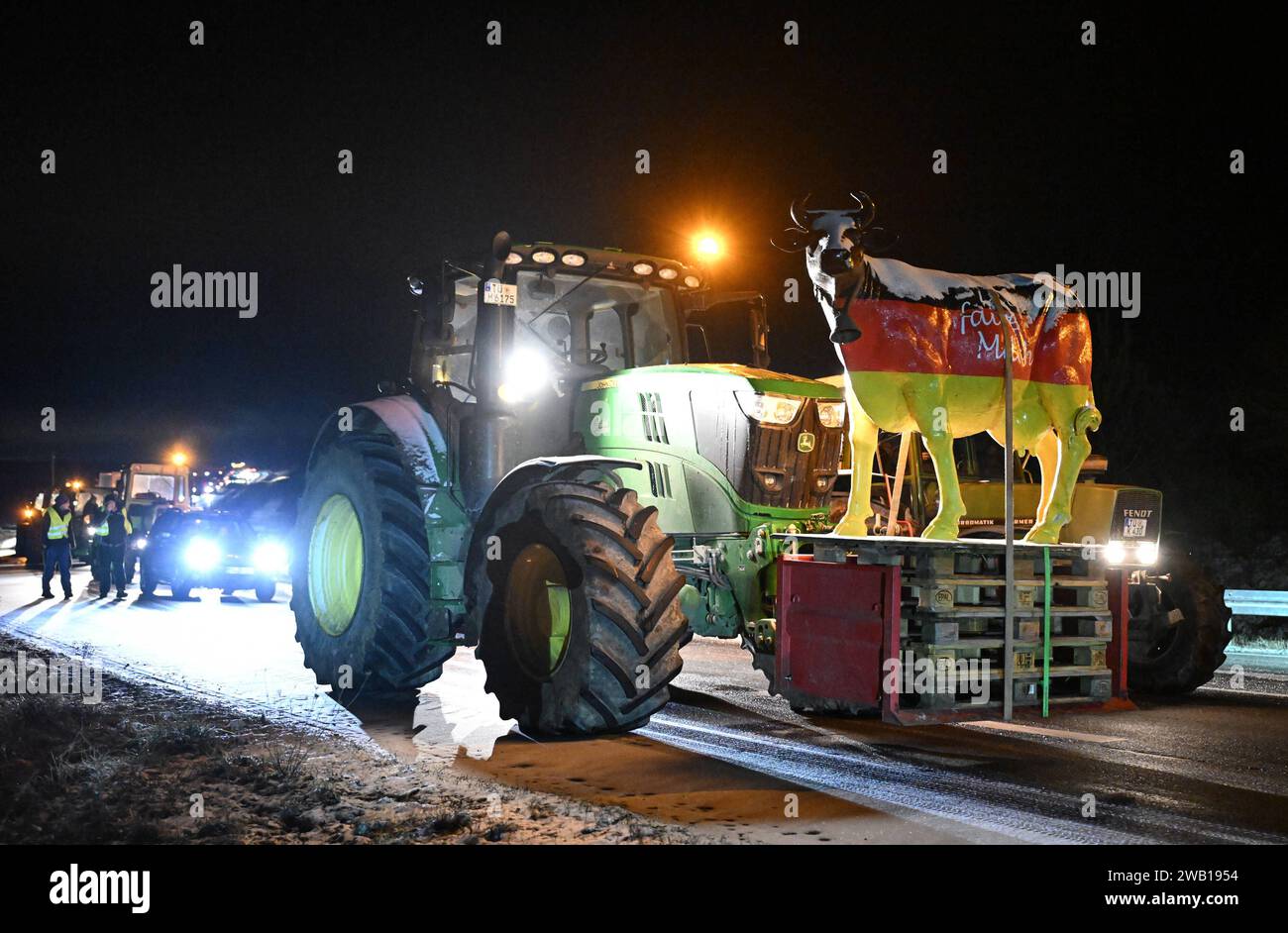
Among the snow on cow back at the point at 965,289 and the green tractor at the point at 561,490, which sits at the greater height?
the snow on cow back at the point at 965,289

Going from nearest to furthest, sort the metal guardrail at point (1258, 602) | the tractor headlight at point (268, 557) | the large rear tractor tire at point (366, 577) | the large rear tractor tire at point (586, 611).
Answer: the large rear tractor tire at point (586, 611), the large rear tractor tire at point (366, 577), the metal guardrail at point (1258, 602), the tractor headlight at point (268, 557)

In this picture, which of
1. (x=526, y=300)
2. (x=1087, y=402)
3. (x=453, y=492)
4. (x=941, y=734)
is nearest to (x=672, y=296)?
(x=526, y=300)

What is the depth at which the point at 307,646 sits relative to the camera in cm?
1101

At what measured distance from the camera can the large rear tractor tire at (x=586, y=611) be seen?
763 cm

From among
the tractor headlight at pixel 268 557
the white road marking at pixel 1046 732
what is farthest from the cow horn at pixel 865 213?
the tractor headlight at pixel 268 557

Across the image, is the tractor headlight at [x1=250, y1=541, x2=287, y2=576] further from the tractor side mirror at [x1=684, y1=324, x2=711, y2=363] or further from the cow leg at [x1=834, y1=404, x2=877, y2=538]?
the cow leg at [x1=834, y1=404, x2=877, y2=538]

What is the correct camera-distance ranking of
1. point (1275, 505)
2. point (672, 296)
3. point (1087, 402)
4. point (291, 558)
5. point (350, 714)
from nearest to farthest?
point (1087, 402) → point (350, 714) → point (672, 296) → point (291, 558) → point (1275, 505)

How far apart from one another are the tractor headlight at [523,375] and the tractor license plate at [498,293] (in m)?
0.44

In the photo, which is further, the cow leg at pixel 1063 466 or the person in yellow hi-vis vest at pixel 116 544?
the person in yellow hi-vis vest at pixel 116 544

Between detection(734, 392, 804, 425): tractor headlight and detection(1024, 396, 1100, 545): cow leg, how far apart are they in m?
1.79

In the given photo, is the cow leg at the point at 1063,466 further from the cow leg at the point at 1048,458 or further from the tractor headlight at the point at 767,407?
the tractor headlight at the point at 767,407
